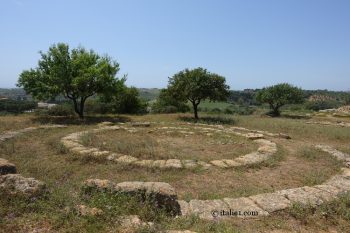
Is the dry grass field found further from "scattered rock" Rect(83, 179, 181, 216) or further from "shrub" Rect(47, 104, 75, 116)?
"shrub" Rect(47, 104, 75, 116)

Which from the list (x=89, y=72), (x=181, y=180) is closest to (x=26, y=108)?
(x=89, y=72)

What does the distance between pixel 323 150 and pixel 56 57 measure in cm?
1598

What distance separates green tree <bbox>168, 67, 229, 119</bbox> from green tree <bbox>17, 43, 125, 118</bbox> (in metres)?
4.96

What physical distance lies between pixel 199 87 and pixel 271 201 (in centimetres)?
1498

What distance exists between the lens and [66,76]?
18094mm

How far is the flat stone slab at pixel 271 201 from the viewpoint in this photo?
18.3 ft

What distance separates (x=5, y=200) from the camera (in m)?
4.42

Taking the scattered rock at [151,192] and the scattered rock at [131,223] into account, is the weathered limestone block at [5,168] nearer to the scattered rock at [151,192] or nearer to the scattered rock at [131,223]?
the scattered rock at [151,192]

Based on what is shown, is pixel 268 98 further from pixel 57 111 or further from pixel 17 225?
pixel 17 225

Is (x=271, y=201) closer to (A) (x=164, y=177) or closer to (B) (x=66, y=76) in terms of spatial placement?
(A) (x=164, y=177)

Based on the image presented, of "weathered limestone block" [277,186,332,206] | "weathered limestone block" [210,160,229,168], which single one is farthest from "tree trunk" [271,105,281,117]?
"weathered limestone block" [277,186,332,206]

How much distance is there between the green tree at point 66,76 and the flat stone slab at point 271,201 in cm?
1418

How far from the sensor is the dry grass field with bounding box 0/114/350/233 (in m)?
4.23

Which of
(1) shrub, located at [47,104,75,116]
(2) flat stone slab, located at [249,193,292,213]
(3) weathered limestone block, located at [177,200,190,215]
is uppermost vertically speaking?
(1) shrub, located at [47,104,75,116]
